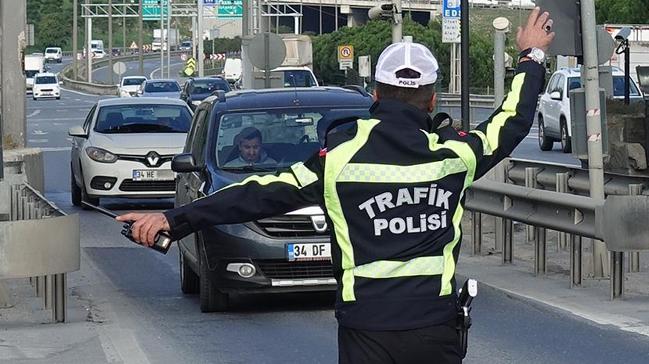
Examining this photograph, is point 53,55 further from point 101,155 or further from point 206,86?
point 101,155

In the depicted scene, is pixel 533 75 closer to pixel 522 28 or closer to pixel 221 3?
pixel 522 28

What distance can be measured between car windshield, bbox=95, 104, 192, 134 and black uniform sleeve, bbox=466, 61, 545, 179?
17.0 m

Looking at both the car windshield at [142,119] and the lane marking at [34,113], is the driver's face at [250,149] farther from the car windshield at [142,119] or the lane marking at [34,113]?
the lane marking at [34,113]

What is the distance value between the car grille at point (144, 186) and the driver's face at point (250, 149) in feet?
29.1

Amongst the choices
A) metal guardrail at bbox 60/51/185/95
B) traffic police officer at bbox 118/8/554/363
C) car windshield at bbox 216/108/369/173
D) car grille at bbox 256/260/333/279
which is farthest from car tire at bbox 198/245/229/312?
metal guardrail at bbox 60/51/185/95

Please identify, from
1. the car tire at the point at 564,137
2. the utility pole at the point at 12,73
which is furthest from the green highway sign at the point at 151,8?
the utility pole at the point at 12,73

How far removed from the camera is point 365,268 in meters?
4.98

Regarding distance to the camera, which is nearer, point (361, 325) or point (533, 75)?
point (361, 325)

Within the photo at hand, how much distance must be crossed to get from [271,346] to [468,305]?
524 centimetres

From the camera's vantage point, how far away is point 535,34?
5414mm

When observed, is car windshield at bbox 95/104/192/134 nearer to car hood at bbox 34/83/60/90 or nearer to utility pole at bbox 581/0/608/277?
utility pole at bbox 581/0/608/277

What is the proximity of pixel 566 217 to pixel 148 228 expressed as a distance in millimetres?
8240

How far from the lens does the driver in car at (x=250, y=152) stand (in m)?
12.3

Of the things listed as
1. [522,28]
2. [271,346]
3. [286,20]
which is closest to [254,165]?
[271,346]
